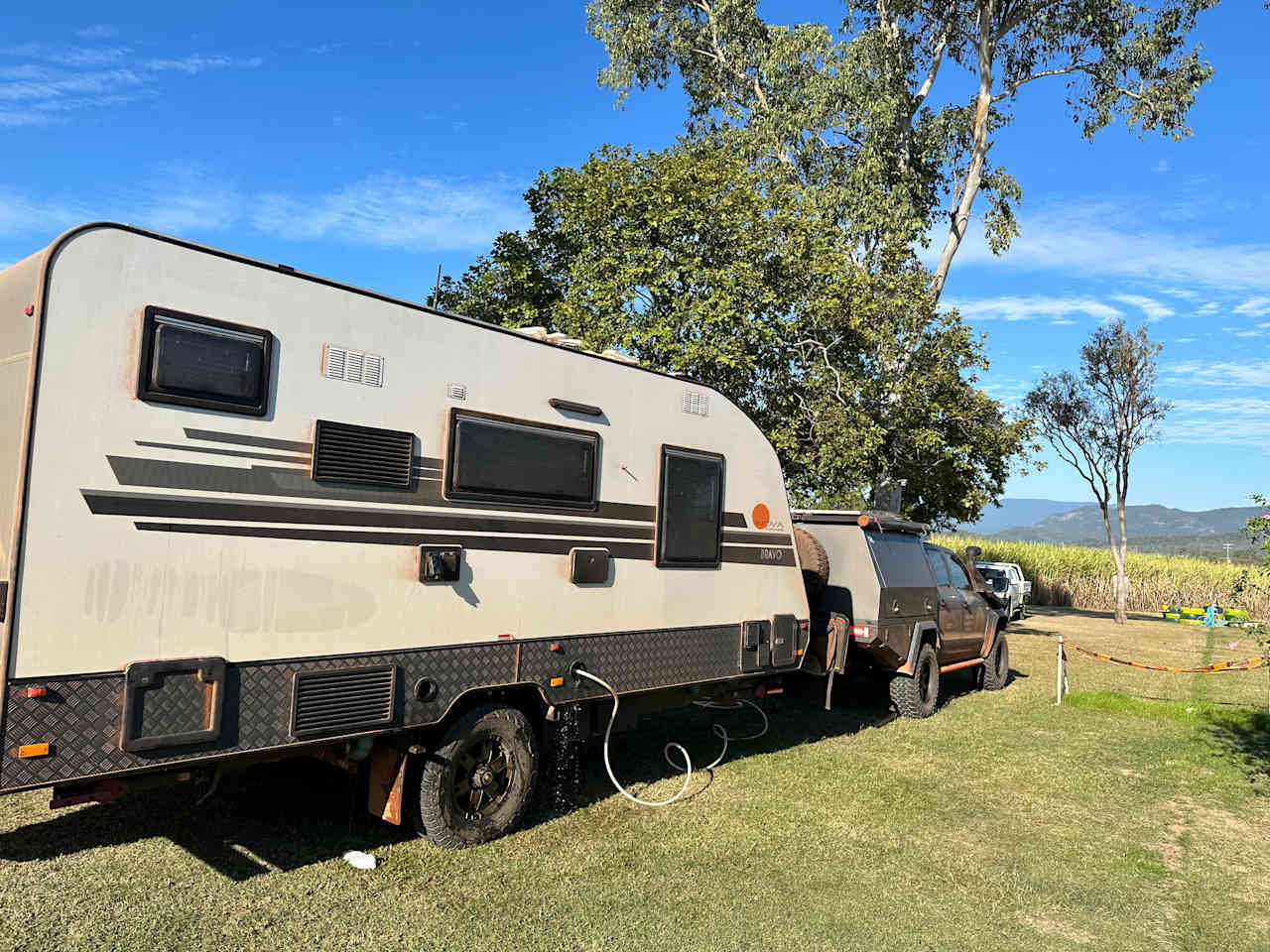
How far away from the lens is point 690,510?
7180mm

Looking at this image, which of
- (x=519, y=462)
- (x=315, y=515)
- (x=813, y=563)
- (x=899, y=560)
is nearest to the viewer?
(x=315, y=515)

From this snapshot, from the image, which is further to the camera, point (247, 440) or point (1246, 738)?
point (1246, 738)

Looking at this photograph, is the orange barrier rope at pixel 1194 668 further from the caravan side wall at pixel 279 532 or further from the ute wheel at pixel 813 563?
the caravan side wall at pixel 279 532

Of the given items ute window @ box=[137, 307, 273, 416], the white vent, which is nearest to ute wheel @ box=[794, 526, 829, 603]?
the white vent

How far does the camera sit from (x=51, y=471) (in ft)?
12.9

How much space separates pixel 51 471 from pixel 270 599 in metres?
1.14

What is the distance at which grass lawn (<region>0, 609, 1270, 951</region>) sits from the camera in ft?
15.2

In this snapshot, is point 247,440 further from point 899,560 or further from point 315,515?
point 899,560

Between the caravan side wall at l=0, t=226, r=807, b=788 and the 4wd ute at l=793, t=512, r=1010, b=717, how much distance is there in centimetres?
352

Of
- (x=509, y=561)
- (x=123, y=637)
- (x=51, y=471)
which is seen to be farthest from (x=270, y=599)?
(x=509, y=561)

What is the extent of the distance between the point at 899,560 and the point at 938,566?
145 cm

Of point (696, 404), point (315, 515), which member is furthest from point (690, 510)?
point (315, 515)

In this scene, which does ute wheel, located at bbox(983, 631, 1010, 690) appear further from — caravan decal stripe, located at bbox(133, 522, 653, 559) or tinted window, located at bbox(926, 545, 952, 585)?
caravan decal stripe, located at bbox(133, 522, 653, 559)

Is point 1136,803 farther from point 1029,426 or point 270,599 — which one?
point 1029,426
